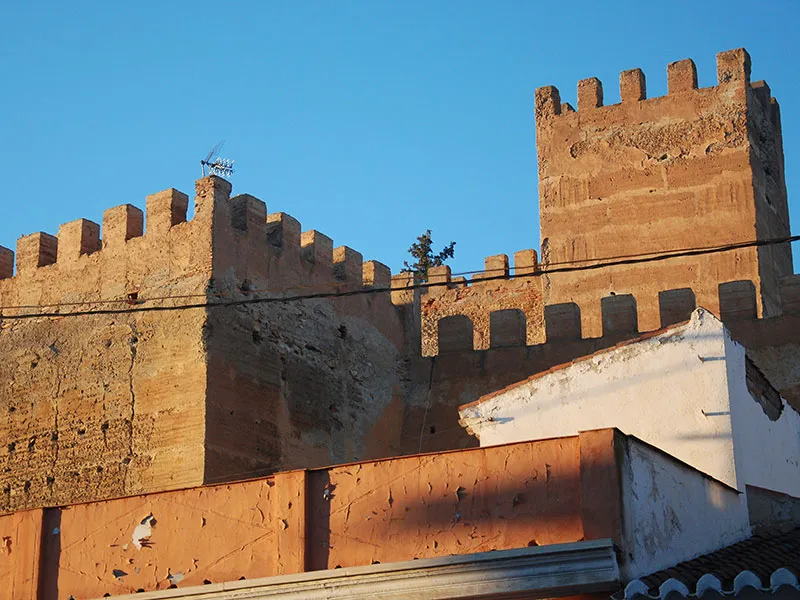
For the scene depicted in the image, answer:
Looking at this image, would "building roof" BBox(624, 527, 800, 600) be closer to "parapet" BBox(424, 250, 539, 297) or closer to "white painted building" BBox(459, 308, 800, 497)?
"white painted building" BBox(459, 308, 800, 497)

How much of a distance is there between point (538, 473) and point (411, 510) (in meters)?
0.96

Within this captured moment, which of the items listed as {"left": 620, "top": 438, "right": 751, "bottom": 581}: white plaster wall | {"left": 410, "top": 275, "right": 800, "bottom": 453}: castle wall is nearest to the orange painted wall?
{"left": 620, "top": 438, "right": 751, "bottom": 581}: white plaster wall

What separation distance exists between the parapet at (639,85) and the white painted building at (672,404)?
33.5ft

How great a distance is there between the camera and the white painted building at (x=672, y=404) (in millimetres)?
12305

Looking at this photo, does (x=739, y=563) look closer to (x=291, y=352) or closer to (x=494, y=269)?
(x=291, y=352)

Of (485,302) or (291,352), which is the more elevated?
(485,302)

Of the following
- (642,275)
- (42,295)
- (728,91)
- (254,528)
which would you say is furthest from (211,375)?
(728,91)

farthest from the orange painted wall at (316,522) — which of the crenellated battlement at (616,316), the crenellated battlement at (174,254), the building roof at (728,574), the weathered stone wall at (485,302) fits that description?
the weathered stone wall at (485,302)

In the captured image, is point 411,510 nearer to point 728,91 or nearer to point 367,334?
point 367,334

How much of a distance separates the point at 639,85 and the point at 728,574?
14.3 meters

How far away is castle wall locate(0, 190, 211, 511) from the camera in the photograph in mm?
14898

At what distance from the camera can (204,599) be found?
10.9 metres

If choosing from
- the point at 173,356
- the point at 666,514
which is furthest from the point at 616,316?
the point at 666,514

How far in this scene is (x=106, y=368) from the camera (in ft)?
51.2
